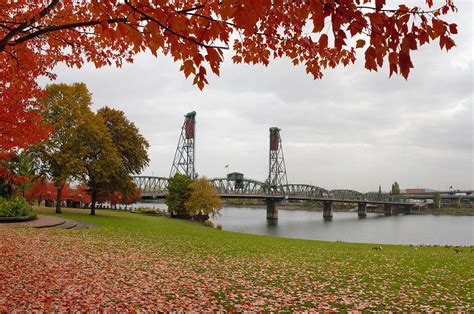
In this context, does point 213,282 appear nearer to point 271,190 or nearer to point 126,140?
point 126,140

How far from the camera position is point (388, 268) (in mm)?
12211

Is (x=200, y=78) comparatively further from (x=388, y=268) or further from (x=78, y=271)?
(x=388, y=268)

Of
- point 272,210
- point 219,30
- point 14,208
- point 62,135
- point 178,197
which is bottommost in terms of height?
point 272,210

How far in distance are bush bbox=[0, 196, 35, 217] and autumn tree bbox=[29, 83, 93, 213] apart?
8014mm

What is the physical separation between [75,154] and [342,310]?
110 feet

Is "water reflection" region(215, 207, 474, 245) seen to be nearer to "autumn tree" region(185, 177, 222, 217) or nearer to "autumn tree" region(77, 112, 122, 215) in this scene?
"autumn tree" region(185, 177, 222, 217)

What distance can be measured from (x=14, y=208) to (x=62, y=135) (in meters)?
12.2

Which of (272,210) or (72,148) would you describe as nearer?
(72,148)

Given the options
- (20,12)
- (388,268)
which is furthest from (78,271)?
(388,268)

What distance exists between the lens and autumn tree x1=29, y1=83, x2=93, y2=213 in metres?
34.1

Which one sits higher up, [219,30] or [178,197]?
[219,30]

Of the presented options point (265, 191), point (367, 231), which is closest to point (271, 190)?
point (265, 191)

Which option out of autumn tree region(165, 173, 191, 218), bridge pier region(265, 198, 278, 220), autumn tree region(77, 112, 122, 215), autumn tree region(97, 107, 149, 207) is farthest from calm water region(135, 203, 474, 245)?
autumn tree region(77, 112, 122, 215)

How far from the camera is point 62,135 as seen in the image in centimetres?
3534
